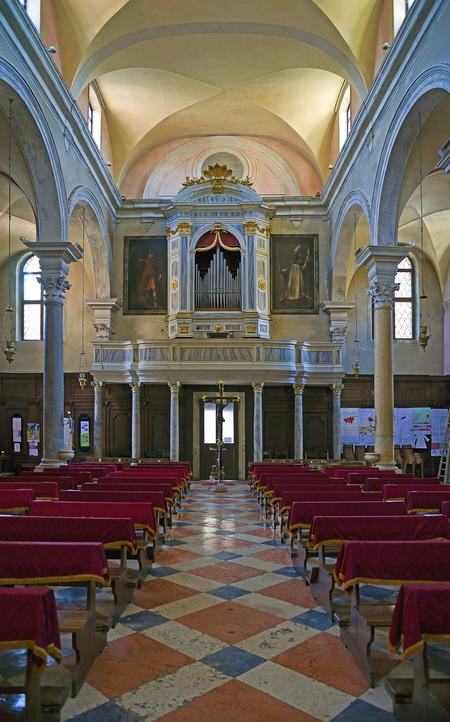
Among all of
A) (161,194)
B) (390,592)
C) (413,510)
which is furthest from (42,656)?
(161,194)

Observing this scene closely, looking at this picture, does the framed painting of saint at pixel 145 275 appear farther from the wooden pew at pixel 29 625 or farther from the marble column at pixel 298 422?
the wooden pew at pixel 29 625

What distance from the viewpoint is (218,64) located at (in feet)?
60.0

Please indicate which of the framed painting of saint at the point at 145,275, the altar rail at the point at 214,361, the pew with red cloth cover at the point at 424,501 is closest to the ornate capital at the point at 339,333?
the altar rail at the point at 214,361

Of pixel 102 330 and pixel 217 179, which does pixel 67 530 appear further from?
pixel 217 179

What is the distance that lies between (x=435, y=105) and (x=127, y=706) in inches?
464

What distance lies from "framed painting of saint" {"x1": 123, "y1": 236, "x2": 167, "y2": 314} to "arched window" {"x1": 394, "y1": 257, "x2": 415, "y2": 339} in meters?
9.17

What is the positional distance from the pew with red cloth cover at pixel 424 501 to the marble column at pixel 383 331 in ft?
21.1

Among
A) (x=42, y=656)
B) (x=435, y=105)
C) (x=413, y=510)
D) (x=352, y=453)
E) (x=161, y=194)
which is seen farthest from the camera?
(x=161, y=194)

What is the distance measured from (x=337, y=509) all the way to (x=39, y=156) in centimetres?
1081

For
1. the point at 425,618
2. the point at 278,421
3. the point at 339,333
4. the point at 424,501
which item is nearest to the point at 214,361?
the point at 278,421

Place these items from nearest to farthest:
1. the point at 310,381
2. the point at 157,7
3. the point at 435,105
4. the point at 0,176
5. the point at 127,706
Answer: the point at 127,706, the point at 435,105, the point at 157,7, the point at 0,176, the point at 310,381

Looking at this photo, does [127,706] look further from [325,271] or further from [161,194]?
[161,194]

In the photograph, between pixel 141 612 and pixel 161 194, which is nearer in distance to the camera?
pixel 141 612

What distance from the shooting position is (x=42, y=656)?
299cm
